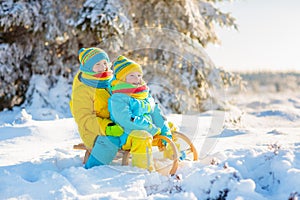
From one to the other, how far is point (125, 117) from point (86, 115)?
0.47m

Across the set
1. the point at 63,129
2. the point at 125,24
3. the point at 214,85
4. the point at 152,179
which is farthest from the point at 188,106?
the point at 152,179

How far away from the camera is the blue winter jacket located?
3967 mm

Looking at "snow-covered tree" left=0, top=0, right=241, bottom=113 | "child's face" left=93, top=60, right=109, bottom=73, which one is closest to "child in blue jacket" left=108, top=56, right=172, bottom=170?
"child's face" left=93, top=60, right=109, bottom=73

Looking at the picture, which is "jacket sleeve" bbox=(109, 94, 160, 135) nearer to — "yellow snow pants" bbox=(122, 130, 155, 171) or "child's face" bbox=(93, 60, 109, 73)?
"yellow snow pants" bbox=(122, 130, 155, 171)

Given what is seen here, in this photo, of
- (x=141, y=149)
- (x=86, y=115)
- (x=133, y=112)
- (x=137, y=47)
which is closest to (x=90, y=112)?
(x=86, y=115)

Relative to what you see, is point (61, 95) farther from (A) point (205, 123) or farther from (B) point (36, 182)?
(B) point (36, 182)

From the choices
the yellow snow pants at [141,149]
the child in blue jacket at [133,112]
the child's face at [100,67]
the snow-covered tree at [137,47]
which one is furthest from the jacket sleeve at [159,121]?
the snow-covered tree at [137,47]

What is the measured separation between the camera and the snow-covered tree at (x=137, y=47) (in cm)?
955

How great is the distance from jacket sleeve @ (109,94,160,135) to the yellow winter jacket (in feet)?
0.66

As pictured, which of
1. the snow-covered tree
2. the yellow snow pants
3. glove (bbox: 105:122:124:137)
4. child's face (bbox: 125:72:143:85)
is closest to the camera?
the yellow snow pants

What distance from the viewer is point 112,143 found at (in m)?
4.08

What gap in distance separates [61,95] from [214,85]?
3647 mm

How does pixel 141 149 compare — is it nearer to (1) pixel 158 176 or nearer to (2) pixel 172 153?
(1) pixel 158 176

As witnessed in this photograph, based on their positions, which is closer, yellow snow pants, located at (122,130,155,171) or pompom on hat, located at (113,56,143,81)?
yellow snow pants, located at (122,130,155,171)
